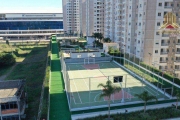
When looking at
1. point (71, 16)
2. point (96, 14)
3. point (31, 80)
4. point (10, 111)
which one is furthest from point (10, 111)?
point (71, 16)

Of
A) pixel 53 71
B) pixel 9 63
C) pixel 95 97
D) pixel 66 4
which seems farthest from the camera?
pixel 66 4

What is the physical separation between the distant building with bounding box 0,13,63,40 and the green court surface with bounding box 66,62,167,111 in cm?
7418

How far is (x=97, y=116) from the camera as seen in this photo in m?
17.2

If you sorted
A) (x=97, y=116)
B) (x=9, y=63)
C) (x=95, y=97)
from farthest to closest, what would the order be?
(x=9, y=63)
(x=95, y=97)
(x=97, y=116)

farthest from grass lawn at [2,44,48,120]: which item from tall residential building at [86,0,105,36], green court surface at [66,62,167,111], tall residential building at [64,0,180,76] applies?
tall residential building at [86,0,105,36]

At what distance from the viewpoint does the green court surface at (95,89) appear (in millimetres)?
20292

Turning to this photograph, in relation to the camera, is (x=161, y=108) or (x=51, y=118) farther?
(x=161, y=108)

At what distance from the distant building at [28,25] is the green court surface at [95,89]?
7418 centimetres

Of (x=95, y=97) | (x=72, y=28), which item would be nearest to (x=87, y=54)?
(x=95, y=97)

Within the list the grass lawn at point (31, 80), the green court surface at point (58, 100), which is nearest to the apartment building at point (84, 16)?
the grass lawn at point (31, 80)

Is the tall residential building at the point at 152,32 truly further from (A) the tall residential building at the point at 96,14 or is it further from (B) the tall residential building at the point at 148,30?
(A) the tall residential building at the point at 96,14

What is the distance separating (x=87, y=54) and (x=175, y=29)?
18.4 meters

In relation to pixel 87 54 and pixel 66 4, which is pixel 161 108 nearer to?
pixel 87 54

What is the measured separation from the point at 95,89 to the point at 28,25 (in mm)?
90703
